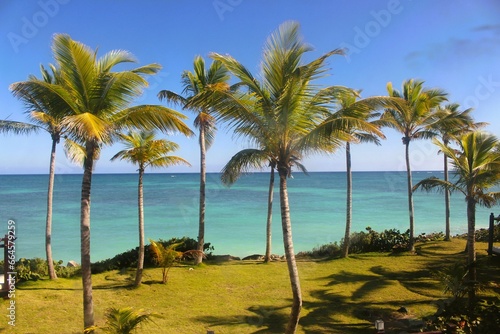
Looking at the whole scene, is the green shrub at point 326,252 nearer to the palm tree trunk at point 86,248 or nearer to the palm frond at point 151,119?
the palm frond at point 151,119

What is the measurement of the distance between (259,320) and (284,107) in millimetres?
5221

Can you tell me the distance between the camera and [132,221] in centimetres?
3198

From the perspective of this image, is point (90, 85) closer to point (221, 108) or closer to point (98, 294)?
point (221, 108)

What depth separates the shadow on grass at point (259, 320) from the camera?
8.35 m

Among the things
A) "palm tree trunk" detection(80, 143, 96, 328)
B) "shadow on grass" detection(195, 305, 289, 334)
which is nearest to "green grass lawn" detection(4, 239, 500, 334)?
"shadow on grass" detection(195, 305, 289, 334)

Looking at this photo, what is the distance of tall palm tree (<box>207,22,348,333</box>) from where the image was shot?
22.4 feet

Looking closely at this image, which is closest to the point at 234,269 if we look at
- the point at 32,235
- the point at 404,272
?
the point at 404,272

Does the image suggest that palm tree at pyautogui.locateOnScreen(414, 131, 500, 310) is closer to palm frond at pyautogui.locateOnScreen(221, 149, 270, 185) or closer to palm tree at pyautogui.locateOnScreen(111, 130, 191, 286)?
palm frond at pyautogui.locateOnScreen(221, 149, 270, 185)

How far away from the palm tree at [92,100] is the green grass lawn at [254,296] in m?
3.04

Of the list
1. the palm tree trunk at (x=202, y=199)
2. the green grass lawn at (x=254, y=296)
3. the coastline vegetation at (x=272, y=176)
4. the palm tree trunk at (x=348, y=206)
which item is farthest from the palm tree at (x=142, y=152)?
the palm tree trunk at (x=348, y=206)

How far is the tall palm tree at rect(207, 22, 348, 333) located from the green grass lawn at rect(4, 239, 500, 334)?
2647mm

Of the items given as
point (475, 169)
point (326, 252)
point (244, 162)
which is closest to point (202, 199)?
point (326, 252)

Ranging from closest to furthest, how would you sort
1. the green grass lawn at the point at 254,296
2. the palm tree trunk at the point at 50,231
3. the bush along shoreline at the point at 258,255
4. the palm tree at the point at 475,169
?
the green grass lawn at the point at 254,296
the palm tree at the point at 475,169
the palm tree trunk at the point at 50,231
the bush along shoreline at the point at 258,255

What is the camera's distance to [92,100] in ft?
22.6
